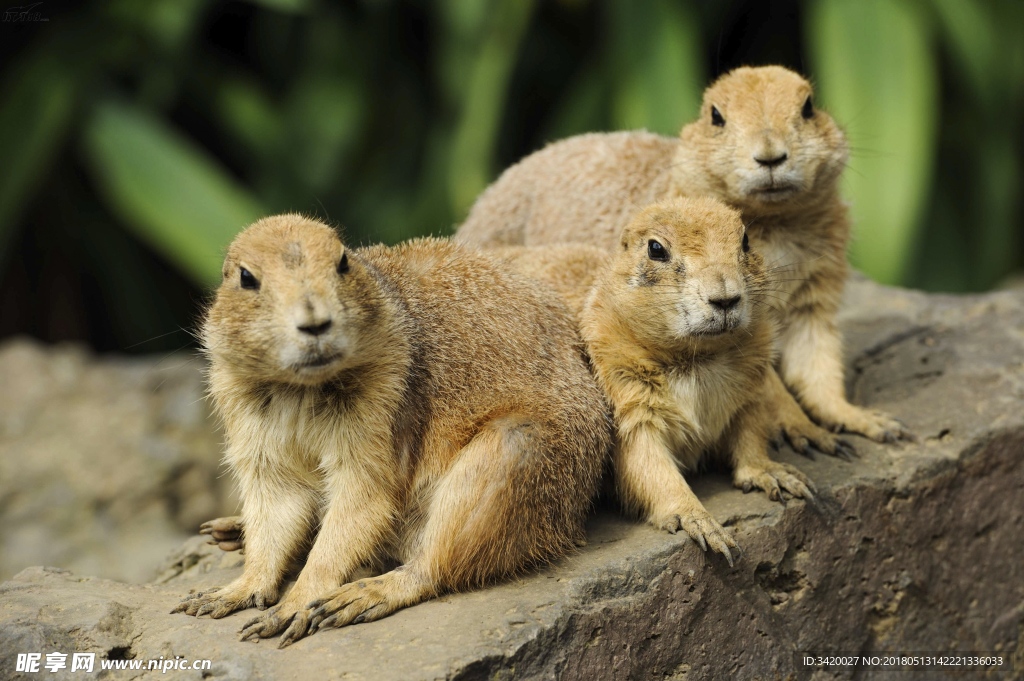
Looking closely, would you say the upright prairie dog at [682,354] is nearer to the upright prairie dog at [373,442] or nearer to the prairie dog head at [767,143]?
the upright prairie dog at [373,442]

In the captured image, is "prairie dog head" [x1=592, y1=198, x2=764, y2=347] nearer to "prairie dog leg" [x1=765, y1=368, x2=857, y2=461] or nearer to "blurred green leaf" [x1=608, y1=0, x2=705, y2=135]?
"prairie dog leg" [x1=765, y1=368, x2=857, y2=461]

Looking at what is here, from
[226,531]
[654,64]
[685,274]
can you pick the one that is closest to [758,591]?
[685,274]

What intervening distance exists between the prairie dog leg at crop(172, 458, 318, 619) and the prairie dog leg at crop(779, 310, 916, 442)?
2.60 metres

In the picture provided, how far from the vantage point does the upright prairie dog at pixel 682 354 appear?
392 cm

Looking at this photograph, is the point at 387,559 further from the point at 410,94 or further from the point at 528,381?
the point at 410,94

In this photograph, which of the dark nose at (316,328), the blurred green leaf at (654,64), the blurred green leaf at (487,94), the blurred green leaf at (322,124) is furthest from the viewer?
the blurred green leaf at (322,124)

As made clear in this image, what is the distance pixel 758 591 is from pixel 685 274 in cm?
133

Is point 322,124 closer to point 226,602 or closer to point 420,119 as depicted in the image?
point 420,119

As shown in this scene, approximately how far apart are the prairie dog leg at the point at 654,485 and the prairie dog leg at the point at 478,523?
1.58ft

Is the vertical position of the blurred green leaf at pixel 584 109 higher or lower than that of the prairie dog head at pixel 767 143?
higher

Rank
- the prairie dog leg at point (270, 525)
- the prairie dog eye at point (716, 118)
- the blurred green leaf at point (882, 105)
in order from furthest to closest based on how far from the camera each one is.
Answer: the blurred green leaf at point (882, 105)
the prairie dog eye at point (716, 118)
the prairie dog leg at point (270, 525)

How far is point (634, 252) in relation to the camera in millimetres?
4180

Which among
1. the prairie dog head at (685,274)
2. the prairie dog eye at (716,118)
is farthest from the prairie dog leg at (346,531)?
the prairie dog eye at (716,118)

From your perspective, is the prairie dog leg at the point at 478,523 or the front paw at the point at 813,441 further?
the front paw at the point at 813,441
